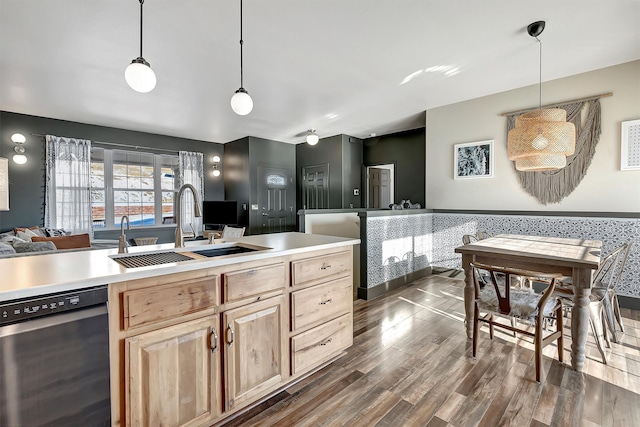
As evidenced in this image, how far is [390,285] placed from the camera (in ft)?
12.9

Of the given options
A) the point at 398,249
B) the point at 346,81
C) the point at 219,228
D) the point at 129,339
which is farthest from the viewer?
the point at 219,228

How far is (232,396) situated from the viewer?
152 cm

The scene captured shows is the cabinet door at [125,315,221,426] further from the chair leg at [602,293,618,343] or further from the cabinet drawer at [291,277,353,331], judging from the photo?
the chair leg at [602,293,618,343]

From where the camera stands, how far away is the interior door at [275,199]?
6.84 metres

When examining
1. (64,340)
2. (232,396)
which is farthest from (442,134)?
(64,340)

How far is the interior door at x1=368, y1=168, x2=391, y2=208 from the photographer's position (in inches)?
279

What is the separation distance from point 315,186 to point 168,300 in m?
5.85

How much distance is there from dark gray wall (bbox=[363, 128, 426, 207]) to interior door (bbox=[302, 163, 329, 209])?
1.32 m

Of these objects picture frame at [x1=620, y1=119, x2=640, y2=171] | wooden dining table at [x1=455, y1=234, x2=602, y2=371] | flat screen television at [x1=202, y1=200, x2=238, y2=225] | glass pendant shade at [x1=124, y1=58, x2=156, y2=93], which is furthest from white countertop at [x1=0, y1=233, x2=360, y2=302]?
flat screen television at [x1=202, y1=200, x2=238, y2=225]

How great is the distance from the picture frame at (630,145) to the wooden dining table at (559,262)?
4.21 ft

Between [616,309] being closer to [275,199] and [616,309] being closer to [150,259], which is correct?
[150,259]

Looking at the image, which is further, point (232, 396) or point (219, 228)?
→ point (219, 228)

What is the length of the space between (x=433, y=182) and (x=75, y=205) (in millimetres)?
6373

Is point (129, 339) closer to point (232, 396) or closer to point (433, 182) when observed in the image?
point (232, 396)
